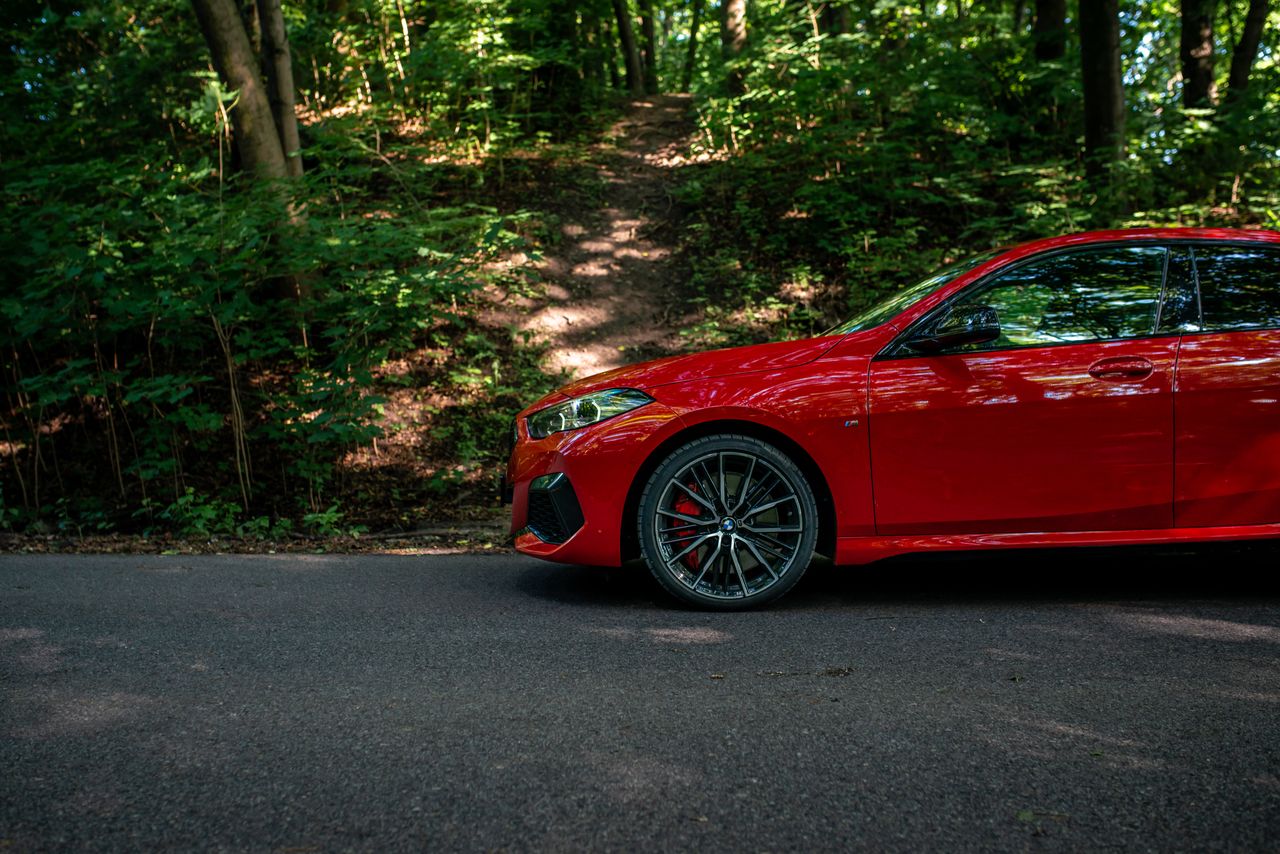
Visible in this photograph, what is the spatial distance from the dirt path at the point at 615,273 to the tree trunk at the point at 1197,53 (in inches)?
288

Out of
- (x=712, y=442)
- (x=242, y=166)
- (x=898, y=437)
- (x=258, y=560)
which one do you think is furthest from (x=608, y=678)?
(x=242, y=166)

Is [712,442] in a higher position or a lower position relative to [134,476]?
higher

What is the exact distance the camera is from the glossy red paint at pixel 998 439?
4141mm

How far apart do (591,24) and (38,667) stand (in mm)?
20071

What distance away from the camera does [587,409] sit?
4.43 meters

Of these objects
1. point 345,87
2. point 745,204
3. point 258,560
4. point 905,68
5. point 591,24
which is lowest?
point 258,560

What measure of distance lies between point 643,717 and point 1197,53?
1403cm

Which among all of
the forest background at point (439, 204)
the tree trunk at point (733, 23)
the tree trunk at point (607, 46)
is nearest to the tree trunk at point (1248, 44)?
the forest background at point (439, 204)

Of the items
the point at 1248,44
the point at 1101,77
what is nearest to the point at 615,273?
the point at 1101,77

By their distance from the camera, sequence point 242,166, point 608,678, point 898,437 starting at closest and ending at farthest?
point 608,678 < point 898,437 < point 242,166

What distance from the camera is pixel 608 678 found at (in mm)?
3334

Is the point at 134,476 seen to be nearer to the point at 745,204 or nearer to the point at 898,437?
the point at 898,437

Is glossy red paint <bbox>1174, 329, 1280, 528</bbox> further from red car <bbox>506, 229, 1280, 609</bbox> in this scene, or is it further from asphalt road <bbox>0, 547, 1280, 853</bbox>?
asphalt road <bbox>0, 547, 1280, 853</bbox>

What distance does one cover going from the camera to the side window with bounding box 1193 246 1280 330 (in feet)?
14.0
